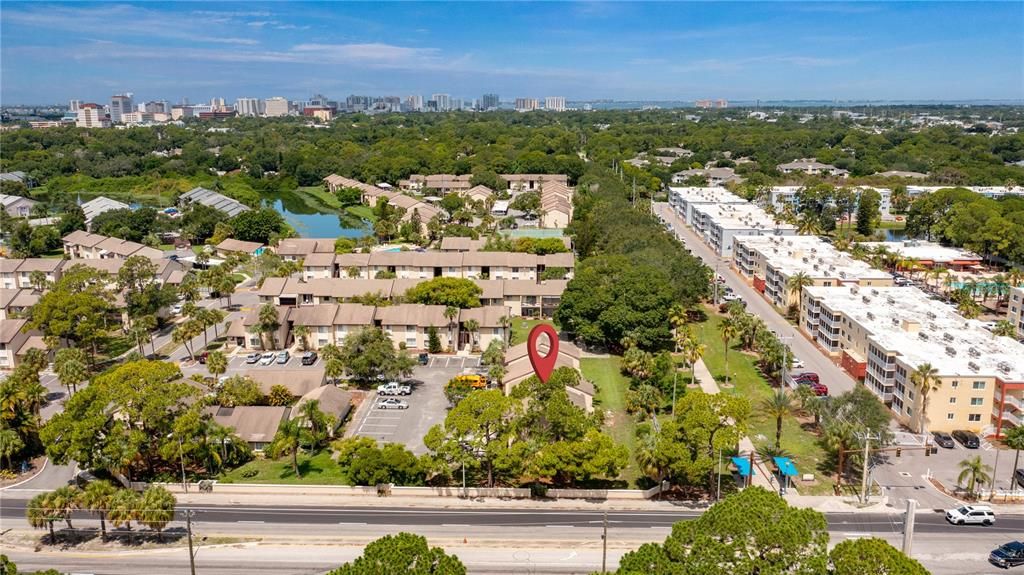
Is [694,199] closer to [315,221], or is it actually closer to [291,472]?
[315,221]

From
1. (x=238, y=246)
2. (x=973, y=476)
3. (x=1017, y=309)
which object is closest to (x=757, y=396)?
(x=973, y=476)

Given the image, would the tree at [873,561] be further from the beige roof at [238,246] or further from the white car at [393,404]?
the beige roof at [238,246]

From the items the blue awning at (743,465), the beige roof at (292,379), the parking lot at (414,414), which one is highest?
the beige roof at (292,379)

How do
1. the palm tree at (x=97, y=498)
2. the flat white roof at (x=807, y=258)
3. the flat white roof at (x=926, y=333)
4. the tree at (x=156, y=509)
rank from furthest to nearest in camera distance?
the flat white roof at (x=807, y=258) → the flat white roof at (x=926, y=333) → the tree at (x=156, y=509) → the palm tree at (x=97, y=498)

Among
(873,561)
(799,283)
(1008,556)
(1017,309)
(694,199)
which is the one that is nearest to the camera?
(873,561)

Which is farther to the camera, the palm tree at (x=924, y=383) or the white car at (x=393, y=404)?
the white car at (x=393, y=404)

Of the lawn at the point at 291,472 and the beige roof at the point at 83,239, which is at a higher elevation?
the beige roof at the point at 83,239

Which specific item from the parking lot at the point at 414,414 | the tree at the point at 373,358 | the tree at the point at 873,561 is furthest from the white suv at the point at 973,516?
the tree at the point at 373,358

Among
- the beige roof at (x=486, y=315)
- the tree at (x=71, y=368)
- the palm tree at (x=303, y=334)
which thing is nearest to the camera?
the tree at (x=71, y=368)
